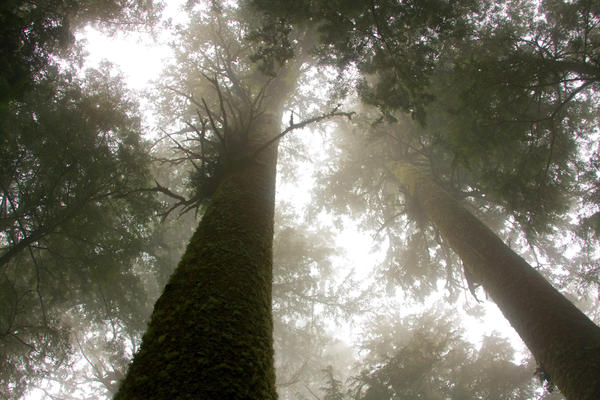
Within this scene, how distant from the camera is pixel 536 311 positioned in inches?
138

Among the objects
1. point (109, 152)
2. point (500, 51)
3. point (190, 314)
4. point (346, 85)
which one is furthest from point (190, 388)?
point (500, 51)

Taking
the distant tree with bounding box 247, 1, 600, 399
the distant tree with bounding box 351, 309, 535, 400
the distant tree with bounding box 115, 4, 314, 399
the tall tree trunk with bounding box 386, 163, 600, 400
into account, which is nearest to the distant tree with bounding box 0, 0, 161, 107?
the distant tree with bounding box 115, 4, 314, 399

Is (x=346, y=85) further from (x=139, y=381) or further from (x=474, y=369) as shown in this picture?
(x=474, y=369)

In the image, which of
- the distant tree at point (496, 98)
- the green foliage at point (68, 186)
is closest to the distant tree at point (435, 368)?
the distant tree at point (496, 98)

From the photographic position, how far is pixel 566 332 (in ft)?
10.3

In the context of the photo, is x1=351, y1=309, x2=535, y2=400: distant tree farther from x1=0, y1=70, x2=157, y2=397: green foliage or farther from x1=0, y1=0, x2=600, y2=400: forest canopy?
x1=0, y1=70, x2=157, y2=397: green foliage

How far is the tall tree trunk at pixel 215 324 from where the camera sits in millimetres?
1080

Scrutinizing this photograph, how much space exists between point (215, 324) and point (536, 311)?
372 centimetres

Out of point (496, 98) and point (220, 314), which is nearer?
point (220, 314)

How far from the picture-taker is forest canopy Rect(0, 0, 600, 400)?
1.89 metres

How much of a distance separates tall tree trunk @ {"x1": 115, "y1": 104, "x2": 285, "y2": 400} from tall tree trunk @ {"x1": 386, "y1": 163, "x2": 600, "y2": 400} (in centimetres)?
296

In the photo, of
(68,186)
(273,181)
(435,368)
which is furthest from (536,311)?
(435,368)

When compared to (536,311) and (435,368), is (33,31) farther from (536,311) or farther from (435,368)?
(435,368)

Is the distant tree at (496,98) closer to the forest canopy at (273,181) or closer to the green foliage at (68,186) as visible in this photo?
the forest canopy at (273,181)
